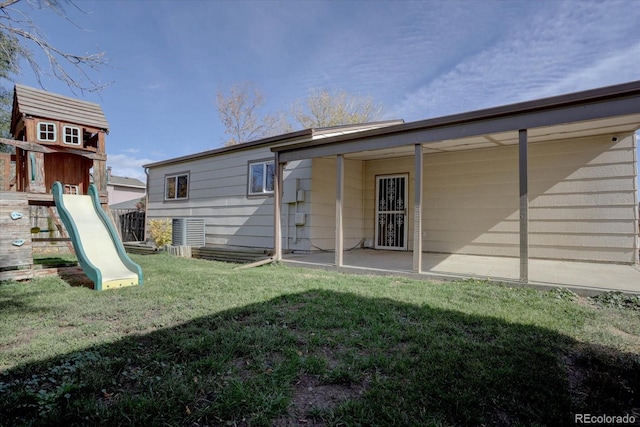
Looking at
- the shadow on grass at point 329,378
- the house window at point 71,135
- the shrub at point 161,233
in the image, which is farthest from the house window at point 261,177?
the shadow on grass at point 329,378

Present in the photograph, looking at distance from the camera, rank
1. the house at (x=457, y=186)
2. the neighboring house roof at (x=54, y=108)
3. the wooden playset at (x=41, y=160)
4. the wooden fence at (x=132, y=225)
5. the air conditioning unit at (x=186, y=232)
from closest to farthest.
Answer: the house at (x=457, y=186), the wooden playset at (x=41, y=160), the neighboring house roof at (x=54, y=108), the air conditioning unit at (x=186, y=232), the wooden fence at (x=132, y=225)

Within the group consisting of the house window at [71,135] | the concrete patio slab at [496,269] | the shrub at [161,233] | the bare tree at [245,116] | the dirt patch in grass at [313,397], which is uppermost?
the bare tree at [245,116]

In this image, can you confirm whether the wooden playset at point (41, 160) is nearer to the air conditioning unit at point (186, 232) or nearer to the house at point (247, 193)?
the air conditioning unit at point (186, 232)

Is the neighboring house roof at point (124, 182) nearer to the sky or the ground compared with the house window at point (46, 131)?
nearer to the sky

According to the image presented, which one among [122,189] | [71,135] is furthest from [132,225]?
[122,189]

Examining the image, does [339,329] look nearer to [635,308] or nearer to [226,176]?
[635,308]

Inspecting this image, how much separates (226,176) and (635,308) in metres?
8.88

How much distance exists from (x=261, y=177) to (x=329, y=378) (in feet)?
23.3

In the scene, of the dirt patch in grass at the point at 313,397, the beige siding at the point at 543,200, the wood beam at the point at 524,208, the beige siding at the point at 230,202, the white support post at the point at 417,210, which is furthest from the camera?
the beige siding at the point at 230,202

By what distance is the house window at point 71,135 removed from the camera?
6797mm

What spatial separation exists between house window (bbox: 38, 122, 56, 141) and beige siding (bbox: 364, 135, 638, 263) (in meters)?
7.72

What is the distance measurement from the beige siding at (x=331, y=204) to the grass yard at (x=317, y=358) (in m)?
4.02

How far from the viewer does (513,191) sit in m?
7.14

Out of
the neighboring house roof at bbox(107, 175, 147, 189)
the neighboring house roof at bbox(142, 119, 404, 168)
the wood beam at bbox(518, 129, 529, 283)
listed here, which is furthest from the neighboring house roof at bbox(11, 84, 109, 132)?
the neighboring house roof at bbox(107, 175, 147, 189)
